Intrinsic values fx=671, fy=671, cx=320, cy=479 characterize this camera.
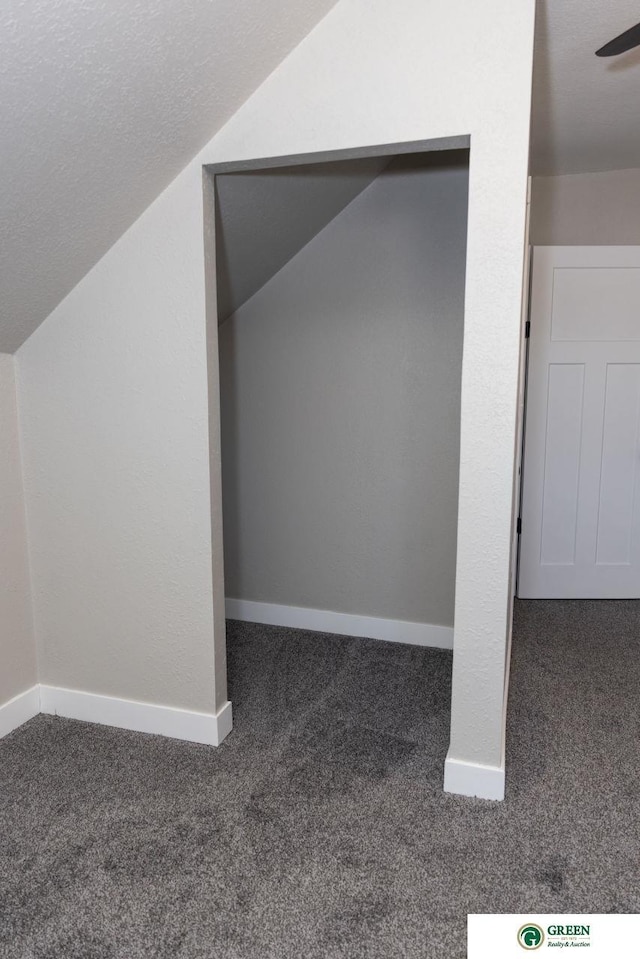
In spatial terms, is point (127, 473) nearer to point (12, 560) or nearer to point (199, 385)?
point (199, 385)

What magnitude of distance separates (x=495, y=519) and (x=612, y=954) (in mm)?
955

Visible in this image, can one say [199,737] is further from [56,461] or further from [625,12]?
[625,12]

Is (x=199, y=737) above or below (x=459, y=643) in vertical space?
below

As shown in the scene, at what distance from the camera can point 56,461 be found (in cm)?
219

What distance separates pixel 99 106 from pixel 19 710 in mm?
1834

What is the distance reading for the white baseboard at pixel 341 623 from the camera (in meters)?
2.90

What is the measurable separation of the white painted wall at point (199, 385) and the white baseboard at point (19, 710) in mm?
115

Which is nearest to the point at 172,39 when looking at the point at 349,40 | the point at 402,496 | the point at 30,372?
the point at 349,40

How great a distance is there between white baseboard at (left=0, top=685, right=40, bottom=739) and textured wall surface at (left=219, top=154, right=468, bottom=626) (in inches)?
44.6

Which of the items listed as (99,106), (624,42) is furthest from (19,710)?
(624,42)

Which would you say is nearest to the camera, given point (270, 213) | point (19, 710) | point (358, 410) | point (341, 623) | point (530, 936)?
point (530, 936)

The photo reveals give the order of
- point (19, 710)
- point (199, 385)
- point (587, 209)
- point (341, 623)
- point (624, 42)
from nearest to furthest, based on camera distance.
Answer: point (624, 42), point (199, 385), point (19, 710), point (341, 623), point (587, 209)

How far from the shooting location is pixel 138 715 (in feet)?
7.24

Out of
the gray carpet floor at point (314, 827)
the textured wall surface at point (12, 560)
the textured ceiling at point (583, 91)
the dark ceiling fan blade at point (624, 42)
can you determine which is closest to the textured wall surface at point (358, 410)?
the textured ceiling at point (583, 91)
